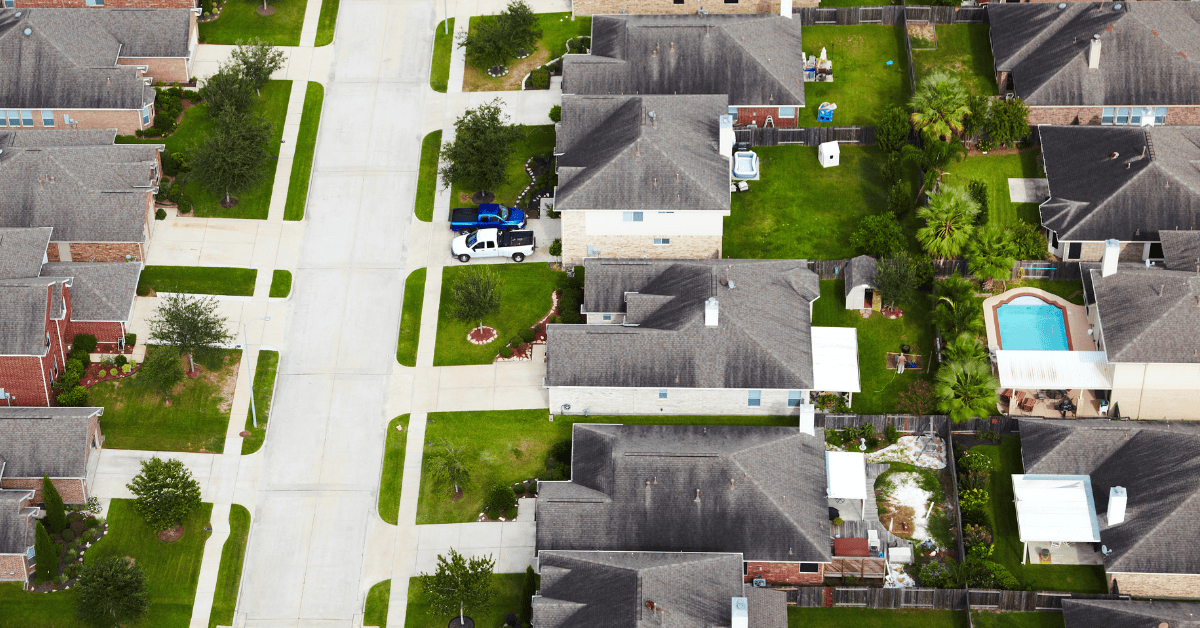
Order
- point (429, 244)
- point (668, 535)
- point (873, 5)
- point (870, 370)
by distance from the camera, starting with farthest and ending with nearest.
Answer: point (873, 5), point (429, 244), point (870, 370), point (668, 535)

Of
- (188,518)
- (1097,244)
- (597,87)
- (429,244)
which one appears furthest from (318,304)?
(1097,244)

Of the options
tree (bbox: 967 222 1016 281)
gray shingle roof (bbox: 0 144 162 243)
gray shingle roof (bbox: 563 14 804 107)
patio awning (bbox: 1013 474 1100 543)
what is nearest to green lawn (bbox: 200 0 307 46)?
gray shingle roof (bbox: 0 144 162 243)

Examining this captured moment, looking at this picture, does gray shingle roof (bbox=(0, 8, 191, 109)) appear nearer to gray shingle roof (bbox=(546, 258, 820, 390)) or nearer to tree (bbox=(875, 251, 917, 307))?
gray shingle roof (bbox=(546, 258, 820, 390))

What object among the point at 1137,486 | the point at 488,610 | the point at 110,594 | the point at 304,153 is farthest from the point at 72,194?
the point at 1137,486

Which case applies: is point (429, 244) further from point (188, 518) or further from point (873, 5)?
point (873, 5)

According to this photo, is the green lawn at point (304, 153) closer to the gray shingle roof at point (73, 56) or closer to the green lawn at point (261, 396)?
the gray shingle roof at point (73, 56)

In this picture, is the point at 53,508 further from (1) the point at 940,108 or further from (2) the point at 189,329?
(1) the point at 940,108
